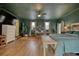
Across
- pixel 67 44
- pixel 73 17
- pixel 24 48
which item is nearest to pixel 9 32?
pixel 24 48

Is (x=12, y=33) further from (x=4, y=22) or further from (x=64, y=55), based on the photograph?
(x=64, y=55)

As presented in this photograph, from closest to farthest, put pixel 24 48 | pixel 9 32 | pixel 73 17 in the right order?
pixel 73 17
pixel 24 48
pixel 9 32

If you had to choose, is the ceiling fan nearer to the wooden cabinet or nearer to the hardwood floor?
the hardwood floor

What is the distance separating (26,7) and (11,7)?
38cm

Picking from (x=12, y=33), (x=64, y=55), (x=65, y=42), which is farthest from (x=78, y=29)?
(x=12, y=33)

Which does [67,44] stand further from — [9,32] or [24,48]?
[9,32]

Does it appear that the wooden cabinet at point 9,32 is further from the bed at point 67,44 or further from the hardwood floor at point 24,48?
the bed at point 67,44

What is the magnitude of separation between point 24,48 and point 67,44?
110 centimetres

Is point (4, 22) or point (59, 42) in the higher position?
point (4, 22)

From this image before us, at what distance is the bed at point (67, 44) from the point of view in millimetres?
3994

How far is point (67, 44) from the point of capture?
13.2 feet

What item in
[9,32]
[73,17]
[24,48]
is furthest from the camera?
[9,32]

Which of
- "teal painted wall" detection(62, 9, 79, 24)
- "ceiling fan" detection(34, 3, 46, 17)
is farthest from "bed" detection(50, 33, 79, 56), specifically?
"ceiling fan" detection(34, 3, 46, 17)

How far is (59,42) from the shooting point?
401 centimetres
